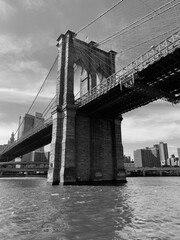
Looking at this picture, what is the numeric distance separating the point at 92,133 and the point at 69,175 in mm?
9192

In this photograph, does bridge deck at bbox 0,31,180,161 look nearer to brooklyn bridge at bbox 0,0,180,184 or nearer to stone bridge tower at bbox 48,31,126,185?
brooklyn bridge at bbox 0,0,180,184

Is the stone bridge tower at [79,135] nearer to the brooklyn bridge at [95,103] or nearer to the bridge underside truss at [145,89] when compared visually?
the brooklyn bridge at [95,103]

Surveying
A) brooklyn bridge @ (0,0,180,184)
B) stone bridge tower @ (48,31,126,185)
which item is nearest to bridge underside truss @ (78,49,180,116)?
brooklyn bridge @ (0,0,180,184)

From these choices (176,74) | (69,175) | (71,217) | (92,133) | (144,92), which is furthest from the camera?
(92,133)

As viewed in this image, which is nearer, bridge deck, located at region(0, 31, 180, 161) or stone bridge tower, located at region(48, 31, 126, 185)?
bridge deck, located at region(0, 31, 180, 161)

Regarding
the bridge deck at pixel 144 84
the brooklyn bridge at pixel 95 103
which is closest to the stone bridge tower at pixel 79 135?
the brooklyn bridge at pixel 95 103

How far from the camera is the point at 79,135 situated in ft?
113

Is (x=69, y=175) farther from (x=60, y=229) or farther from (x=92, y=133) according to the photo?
(x=60, y=229)

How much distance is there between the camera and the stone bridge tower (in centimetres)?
3112

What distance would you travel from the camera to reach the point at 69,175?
1180 inches

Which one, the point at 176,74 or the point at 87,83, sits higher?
the point at 87,83

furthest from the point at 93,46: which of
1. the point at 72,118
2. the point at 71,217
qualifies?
the point at 71,217

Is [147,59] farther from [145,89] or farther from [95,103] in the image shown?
[95,103]

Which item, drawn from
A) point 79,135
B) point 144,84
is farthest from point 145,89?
point 79,135
